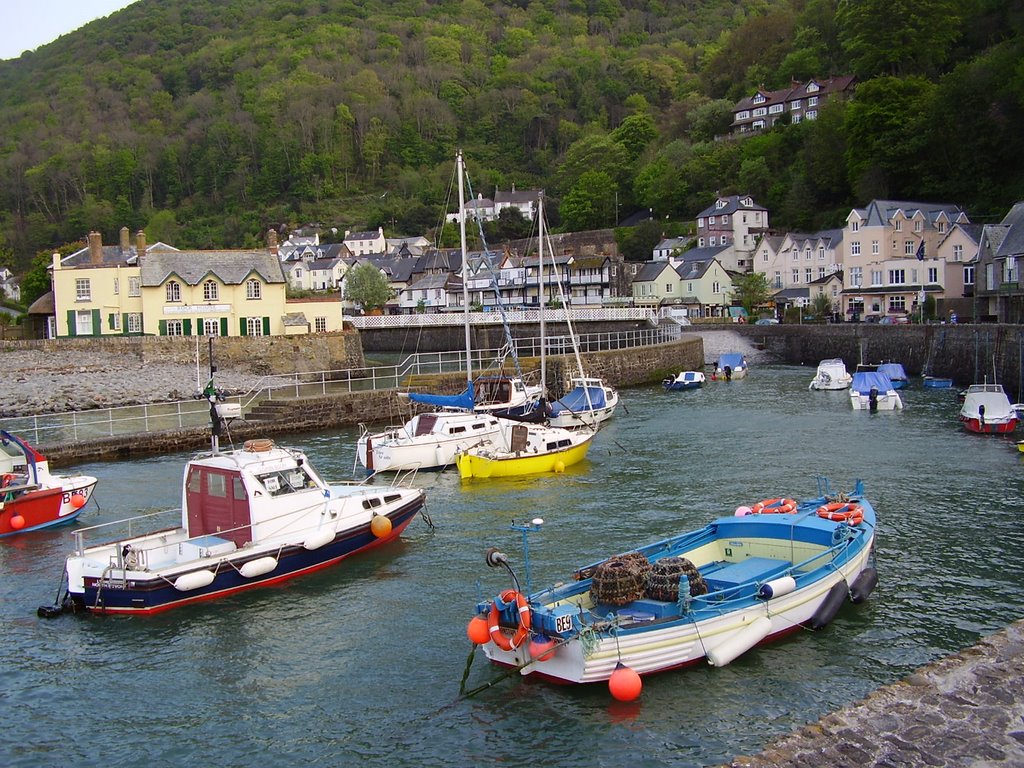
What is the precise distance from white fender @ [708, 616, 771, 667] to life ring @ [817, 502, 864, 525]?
379 cm

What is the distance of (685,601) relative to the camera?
13125mm

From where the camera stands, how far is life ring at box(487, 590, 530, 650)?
12.6 m

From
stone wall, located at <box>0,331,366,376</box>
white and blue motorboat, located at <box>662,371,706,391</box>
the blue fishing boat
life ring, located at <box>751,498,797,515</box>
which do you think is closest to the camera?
life ring, located at <box>751,498,797,515</box>

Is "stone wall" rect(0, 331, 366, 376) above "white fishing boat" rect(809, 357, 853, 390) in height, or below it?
above

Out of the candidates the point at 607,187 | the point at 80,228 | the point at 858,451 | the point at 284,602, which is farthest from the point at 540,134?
the point at 284,602

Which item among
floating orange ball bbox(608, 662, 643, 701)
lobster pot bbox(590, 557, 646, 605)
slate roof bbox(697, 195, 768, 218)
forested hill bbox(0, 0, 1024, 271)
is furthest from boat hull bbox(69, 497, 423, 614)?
slate roof bbox(697, 195, 768, 218)

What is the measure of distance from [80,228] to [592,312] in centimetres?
11110

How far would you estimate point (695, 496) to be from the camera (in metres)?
24.2

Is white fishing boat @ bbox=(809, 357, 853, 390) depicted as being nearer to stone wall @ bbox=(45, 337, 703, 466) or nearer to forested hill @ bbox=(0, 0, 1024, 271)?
stone wall @ bbox=(45, 337, 703, 466)

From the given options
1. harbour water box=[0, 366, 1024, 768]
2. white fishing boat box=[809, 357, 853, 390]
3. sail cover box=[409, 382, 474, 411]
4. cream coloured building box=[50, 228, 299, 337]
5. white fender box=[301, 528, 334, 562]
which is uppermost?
cream coloured building box=[50, 228, 299, 337]

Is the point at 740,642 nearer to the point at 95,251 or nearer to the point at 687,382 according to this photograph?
the point at 687,382

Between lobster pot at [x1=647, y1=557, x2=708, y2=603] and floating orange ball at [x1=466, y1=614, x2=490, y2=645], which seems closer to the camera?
floating orange ball at [x1=466, y1=614, x2=490, y2=645]

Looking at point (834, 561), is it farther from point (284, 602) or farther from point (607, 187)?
point (607, 187)

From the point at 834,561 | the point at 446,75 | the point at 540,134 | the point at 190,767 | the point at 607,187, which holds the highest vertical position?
the point at 446,75
